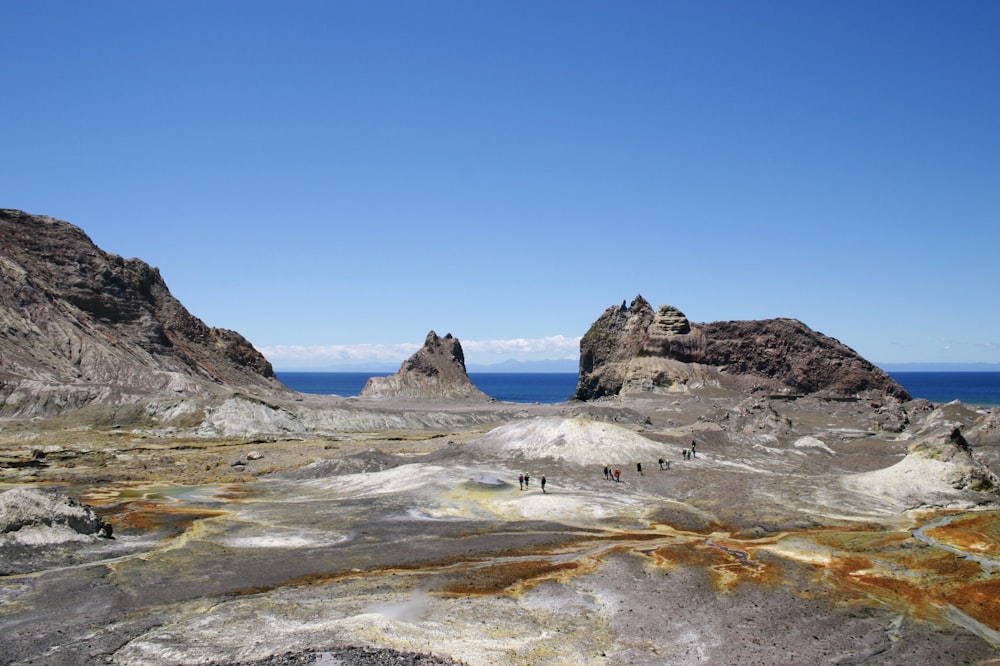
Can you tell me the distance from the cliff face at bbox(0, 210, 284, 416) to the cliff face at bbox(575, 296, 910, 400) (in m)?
83.6

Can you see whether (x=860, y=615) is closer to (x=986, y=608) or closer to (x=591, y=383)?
(x=986, y=608)

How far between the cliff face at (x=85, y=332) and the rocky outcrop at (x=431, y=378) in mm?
32708

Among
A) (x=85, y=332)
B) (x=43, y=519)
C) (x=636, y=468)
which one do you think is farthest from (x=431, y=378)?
(x=43, y=519)

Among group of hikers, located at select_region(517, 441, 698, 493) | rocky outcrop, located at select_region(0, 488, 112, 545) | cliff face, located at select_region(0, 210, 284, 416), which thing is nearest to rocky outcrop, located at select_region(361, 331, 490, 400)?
cliff face, located at select_region(0, 210, 284, 416)

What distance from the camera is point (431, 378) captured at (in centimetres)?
17850

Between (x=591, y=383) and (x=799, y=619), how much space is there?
152 m

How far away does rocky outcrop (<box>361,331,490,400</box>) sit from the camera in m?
175

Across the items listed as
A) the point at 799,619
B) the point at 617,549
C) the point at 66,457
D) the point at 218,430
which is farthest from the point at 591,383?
the point at 799,619

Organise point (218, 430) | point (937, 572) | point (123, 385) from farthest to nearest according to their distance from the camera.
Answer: point (123, 385)
point (218, 430)
point (937, 572)

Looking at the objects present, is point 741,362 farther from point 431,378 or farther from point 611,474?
point 611,474

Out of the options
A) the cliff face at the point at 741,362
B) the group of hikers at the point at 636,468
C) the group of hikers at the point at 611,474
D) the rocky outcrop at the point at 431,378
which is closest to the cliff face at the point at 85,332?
the rocky outcrop at the point at 431,378

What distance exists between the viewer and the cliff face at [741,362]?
152000mm

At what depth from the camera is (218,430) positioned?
96.4 m

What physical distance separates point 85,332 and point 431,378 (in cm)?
8150
